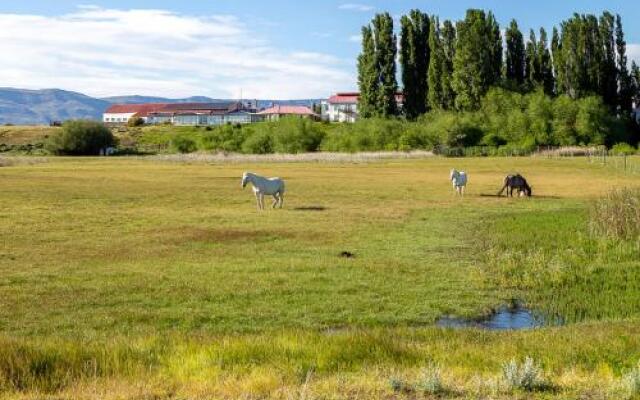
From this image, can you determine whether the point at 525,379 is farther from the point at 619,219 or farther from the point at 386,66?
the point at 386,66

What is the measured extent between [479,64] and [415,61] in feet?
36.4

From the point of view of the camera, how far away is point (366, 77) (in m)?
111

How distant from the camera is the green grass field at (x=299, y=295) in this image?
8.90m

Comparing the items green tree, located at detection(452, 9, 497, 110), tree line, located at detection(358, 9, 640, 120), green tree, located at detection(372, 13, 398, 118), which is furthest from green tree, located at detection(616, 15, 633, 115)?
green tree, located at detection(372, 13, 398, 118)

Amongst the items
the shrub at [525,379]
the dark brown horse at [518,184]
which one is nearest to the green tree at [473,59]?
the dark brown horse at [518,184]

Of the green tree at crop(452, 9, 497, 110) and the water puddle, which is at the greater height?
the green tree at crop(452, 9, 497, 110)

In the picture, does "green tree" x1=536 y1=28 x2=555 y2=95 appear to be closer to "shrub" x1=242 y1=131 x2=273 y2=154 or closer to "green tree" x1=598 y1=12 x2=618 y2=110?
"green tree" x1=598 y1=12 x2=618 y2=110

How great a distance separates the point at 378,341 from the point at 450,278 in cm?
866

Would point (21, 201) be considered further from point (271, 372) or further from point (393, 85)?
point (393, 85)

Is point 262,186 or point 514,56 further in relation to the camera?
point 514,56

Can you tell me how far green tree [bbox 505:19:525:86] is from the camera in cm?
10944

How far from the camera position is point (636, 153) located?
97.3 meters

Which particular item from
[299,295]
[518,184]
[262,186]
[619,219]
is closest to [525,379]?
[299,295]

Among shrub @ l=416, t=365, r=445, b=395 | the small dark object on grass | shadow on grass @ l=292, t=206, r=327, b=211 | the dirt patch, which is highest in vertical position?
shrub @ l=416, t=365, r=445, b=395
